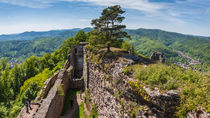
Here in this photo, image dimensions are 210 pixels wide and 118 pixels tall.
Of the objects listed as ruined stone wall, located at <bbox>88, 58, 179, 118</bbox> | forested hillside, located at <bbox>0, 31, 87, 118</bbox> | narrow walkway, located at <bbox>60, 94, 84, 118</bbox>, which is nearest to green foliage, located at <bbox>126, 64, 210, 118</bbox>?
ruined stone wall, located at <bbox>88, 58, 179, 118</bbox>

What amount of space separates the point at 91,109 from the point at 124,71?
11.1 meters

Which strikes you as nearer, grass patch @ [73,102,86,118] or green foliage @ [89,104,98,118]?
green foliage @ [89,104,98,118]

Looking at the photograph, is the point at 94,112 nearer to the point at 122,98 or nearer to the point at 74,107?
the point at 74,107

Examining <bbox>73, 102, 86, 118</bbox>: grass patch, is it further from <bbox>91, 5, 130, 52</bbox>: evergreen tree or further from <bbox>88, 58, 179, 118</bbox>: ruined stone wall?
<bbox>91, 5, 130, 52</bbox>: evergreen tree

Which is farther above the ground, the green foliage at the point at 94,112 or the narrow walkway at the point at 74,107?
the green foliage at the point at 94,112

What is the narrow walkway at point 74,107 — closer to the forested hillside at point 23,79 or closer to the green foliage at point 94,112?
the green foliage at point 94,112

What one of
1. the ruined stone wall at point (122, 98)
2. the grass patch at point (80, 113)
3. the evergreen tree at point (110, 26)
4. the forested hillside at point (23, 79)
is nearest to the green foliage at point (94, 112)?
the ruined stone wall at point (122, 98)

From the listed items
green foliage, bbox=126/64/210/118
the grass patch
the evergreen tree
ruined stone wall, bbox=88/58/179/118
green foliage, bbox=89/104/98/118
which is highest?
the evergreen tree

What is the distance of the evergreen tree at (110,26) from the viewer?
14.2 metres

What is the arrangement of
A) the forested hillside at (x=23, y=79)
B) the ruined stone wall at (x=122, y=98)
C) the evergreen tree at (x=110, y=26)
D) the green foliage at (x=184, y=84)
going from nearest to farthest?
the green foliage at (x=184, y=84)
the ruined stone wall at (x=122, y=98)
the evergreen tree at (x=110, y=26)
the forested hillside at (x=23, y=79)

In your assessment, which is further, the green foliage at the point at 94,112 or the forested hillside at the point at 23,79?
the forested hillside at the point at 23,79

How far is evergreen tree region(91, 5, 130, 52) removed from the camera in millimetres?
14249

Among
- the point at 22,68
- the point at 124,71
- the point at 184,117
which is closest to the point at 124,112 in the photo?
the point at 124,71

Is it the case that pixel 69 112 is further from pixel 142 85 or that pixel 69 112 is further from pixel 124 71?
pixel 142 85
